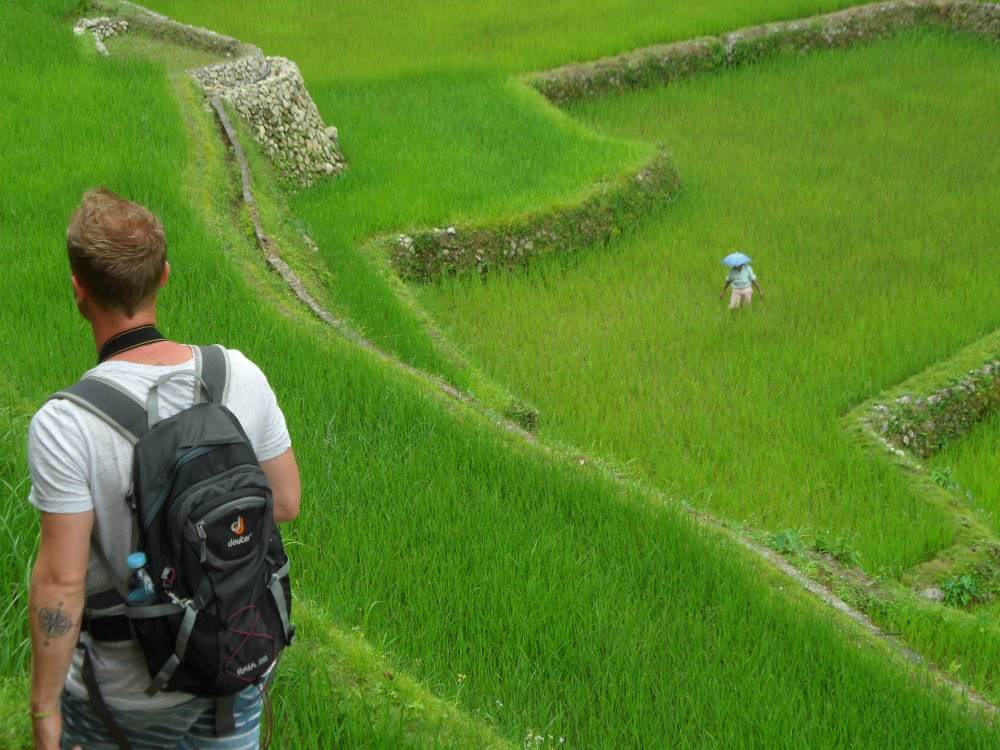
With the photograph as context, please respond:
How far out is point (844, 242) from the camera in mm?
7953

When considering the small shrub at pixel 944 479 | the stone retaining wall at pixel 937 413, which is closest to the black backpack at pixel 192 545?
the small shrub at pixel 944 479

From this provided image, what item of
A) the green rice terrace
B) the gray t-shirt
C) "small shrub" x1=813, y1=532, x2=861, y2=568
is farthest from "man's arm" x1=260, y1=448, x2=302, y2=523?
"small shrub" x1=813, y1=532, x2=861, y2=568

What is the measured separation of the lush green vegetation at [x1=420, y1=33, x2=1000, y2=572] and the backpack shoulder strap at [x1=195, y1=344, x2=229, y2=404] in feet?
11.3

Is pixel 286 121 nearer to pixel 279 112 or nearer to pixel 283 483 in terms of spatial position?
pixel 279 112

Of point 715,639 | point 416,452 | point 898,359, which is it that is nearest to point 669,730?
point 715,639

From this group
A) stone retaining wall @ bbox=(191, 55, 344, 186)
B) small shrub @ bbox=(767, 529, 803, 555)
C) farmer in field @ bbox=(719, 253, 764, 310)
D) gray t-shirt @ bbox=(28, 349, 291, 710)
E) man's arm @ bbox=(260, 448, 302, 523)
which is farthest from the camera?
stone retaining wall @ bbox=(191, 55, 344, 186)

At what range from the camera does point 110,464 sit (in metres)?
1.70

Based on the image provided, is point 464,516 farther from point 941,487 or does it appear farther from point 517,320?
point 517,320

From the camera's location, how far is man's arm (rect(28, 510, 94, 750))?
5.46ft

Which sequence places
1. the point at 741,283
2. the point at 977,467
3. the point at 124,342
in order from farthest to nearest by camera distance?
the point at 741,283
the point at 977,467
the point at 124,342

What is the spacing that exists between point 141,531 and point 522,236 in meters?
6.14

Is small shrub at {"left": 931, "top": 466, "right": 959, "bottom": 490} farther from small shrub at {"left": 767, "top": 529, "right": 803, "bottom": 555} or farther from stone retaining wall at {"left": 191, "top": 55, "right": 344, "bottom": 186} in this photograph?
Result: stone retaining wall at {"left": 191, "top": 55, "right": 344, "bottom": 186}

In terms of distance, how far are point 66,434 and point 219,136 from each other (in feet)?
20.1

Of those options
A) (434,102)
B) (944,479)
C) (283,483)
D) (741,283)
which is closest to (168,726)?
(283,483)
